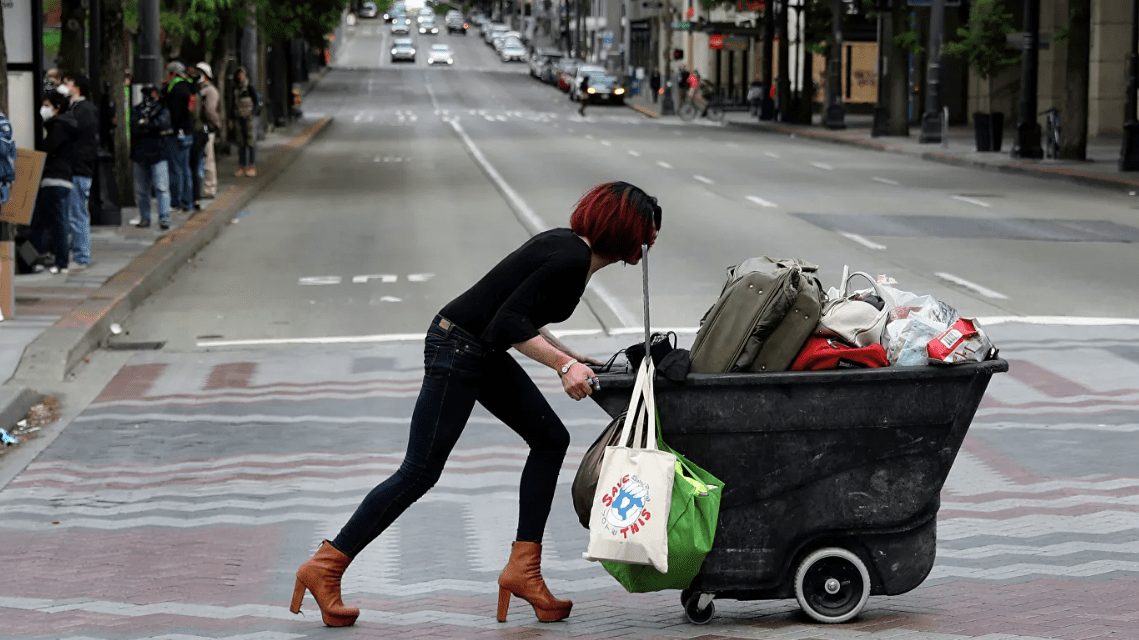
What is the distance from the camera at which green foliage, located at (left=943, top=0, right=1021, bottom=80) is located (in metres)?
45.6

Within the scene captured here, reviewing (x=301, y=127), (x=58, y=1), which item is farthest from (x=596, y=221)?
(x=301, y=127)

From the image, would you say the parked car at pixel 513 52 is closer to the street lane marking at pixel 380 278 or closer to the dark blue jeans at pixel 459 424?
the street lane marking at pixel 380 278

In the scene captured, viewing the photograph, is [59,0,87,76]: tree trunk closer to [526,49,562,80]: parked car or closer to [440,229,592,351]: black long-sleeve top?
[440,229,592,351]: black long-sleeve top

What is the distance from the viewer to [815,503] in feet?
19.3

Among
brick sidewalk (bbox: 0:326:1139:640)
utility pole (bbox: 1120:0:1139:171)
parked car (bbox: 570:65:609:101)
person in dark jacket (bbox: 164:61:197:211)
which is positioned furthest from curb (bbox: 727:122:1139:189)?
parked car (bbox: 570:65:609:101)

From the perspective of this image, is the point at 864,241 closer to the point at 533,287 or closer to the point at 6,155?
the point at 6,155

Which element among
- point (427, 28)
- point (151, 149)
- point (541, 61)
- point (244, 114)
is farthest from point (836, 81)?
point (427, 28)

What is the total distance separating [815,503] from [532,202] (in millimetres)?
21233

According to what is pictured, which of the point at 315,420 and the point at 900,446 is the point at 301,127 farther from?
the point at 900,446

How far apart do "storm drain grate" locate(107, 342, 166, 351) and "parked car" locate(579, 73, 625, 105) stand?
68.0m

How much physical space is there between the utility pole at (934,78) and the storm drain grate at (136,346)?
1316 inches

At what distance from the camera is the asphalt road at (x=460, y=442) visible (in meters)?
6.37

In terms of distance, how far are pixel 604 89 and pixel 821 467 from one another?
7667 cm

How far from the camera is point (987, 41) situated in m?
46.0
